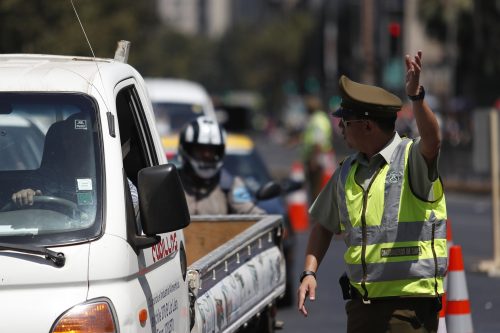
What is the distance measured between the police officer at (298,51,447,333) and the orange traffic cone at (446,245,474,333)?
2294mm

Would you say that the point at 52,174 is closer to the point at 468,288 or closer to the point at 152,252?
the point at 152,252

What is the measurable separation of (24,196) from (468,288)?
9124 mm

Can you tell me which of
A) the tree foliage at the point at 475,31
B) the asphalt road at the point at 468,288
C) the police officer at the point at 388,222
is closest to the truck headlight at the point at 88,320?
the police officer at the point at 388,222

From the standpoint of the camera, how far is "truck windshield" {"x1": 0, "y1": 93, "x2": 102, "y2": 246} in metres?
4.95

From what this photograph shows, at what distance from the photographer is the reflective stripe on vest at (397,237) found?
18.7 feet

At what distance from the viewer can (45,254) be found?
186 inches

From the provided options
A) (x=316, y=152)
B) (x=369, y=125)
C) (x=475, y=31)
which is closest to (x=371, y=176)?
(x=369, y=125)

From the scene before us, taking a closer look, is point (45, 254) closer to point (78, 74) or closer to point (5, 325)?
point (5, 325)

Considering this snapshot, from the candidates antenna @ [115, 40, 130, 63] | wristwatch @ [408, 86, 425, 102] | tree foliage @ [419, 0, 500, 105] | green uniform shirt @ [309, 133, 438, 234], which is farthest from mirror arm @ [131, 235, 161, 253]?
tree foliage @ [419, 0, 500, 105]

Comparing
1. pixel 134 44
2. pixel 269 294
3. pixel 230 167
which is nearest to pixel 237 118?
pixel 134 44

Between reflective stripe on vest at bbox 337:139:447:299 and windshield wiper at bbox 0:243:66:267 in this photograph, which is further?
reflective stripe on vest at bbox 337:139:447:299

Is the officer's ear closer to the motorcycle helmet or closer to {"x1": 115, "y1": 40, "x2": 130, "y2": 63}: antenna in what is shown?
{"x1": 115, "y1": 40, "x2": 130, "y2": 63}: antenna

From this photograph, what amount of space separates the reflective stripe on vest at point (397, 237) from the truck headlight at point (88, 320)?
144 cm

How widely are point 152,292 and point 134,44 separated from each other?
3837 centimetres
